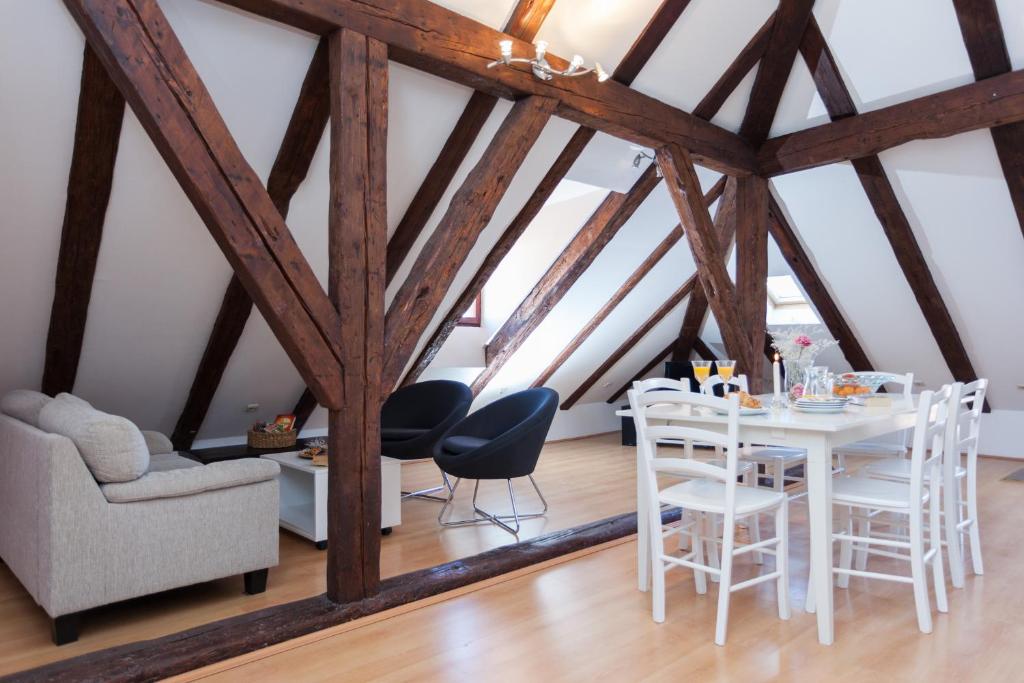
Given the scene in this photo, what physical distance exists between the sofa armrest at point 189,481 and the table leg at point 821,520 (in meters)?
2.22

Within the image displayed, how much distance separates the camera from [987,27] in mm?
4094

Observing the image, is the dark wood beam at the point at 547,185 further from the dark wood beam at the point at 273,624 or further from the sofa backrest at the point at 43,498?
the sofa backrest at the point at 43,498

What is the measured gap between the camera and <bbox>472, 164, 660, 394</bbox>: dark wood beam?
17.5 ft

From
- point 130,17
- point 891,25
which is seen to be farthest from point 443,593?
point 891,25

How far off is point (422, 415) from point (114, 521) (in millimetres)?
2821

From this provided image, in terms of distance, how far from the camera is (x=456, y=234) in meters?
3.25

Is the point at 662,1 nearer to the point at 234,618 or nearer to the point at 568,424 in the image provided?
the point at 234,618

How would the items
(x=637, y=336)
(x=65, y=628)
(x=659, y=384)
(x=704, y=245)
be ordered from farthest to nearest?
(x=637, y=336), (x=704, y=245), (x=659, y=384), (x=65, y=628)

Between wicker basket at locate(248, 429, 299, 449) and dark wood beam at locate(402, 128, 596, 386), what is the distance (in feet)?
4.04

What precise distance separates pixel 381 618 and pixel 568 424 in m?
5.42

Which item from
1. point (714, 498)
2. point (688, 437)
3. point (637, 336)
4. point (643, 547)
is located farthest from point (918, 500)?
point (637, 336)

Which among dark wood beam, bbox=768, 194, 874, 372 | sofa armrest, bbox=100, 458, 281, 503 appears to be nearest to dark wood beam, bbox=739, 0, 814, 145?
dark wood beam, bbox=768, 194, 874, 372

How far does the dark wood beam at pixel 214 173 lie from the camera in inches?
92.2

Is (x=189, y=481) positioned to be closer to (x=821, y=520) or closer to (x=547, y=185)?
(x=821, y=520)
